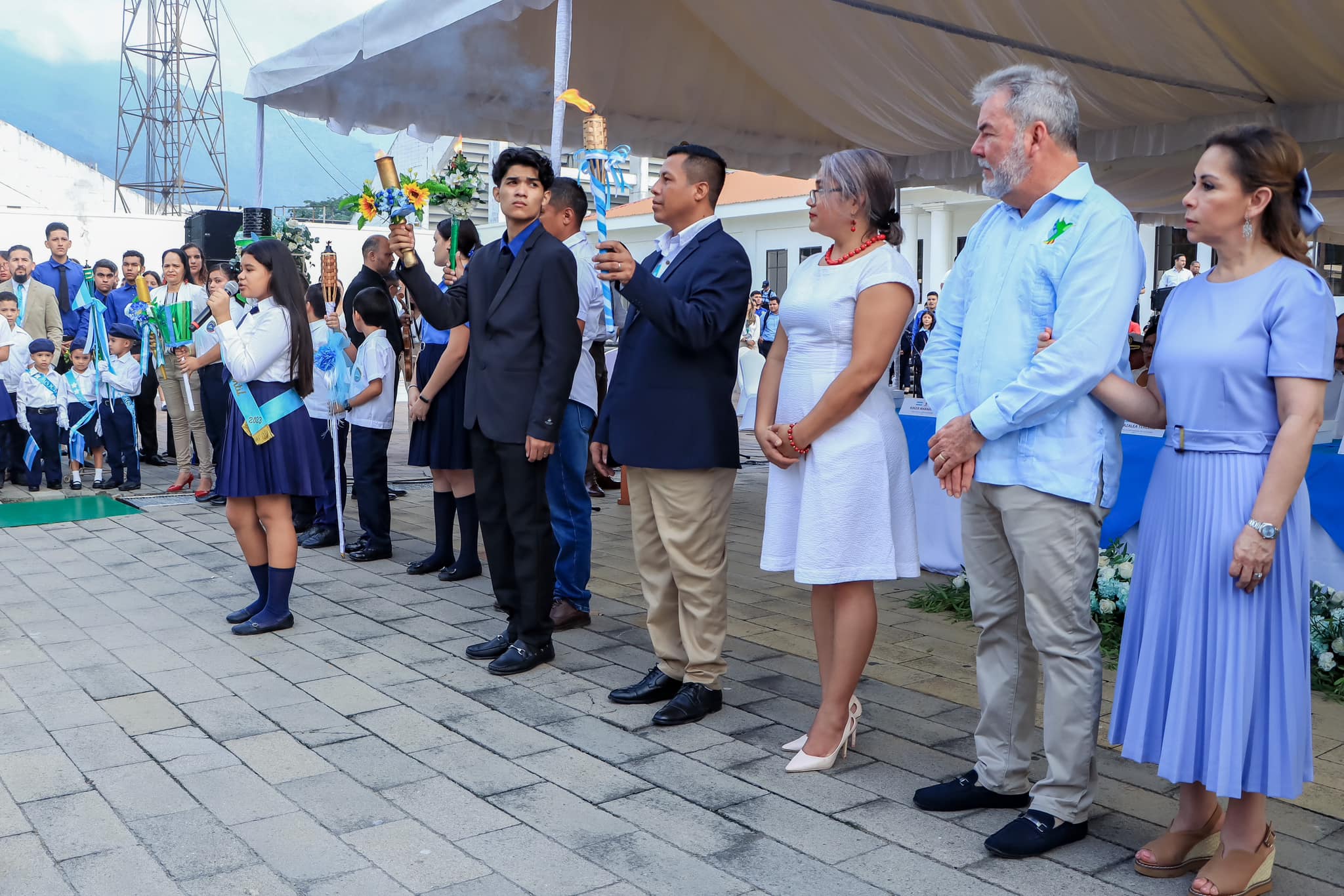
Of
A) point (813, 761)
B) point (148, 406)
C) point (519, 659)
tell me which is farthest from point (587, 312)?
point (148, 406)

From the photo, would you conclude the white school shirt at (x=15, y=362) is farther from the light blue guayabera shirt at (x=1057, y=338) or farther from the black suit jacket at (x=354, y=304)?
the light blue guayabera shirt at (x=1057, y=338)

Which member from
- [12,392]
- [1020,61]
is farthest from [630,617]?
[12,392]

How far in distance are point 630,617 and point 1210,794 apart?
276 cm

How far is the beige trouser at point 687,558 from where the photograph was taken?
3.58 metres

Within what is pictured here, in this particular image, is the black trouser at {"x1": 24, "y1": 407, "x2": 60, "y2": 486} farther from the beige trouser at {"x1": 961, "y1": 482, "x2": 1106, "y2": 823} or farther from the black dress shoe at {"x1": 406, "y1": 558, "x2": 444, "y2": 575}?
the beige trouser at {"x1": 961, "y1": 482, "x2": 1106, "y2": 823}

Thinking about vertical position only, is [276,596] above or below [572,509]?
below

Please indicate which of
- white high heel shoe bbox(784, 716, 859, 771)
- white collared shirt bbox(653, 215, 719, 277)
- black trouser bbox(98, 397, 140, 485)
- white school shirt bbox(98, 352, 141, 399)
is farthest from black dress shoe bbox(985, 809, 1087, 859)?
white school shirt bbox(98, 352, 141, 399)

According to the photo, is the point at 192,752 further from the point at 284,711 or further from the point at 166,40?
the point at 166,40

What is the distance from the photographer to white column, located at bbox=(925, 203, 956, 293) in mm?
24484

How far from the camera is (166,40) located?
144ft

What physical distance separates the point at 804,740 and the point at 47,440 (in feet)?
24.3

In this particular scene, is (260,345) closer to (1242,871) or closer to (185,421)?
(1242,871)

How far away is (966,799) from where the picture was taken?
292 centimetres

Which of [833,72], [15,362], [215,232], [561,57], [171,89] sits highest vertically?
[171,89]
